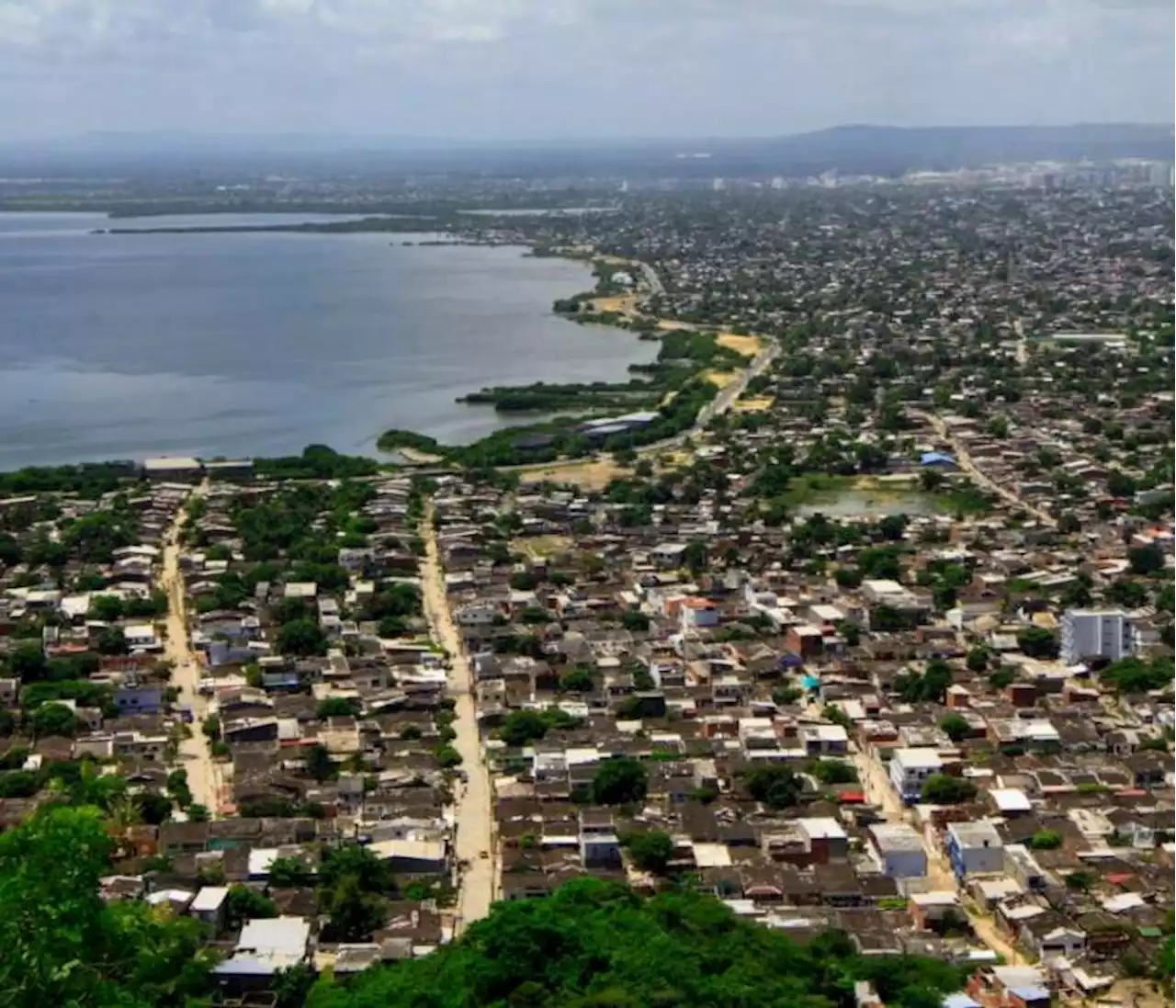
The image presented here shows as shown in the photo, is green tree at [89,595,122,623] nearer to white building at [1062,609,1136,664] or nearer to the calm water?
white building at [1062,609,1136,664]

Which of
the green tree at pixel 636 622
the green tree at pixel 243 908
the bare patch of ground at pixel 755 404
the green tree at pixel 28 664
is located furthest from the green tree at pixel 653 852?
the bare patch of ground at pixel 755 404

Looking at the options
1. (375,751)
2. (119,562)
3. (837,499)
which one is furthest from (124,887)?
(837,499)

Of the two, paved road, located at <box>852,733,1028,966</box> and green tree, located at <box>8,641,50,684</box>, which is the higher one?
green tree, located at <box>8,641,50,684</box>

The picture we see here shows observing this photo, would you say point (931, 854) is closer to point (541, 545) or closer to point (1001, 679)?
point (1001, 679)

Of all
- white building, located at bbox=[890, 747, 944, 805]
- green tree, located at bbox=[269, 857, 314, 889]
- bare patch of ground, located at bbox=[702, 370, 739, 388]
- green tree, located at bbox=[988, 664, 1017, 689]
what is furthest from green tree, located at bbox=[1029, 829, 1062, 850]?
bare patch of ground, located at bbox=[702, 370, 739, 388]

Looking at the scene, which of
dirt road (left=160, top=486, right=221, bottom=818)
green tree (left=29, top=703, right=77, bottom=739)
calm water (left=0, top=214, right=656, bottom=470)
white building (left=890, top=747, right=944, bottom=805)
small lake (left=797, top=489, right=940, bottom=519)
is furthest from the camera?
calm water (left=0, top=214, right=656, bottom=470)

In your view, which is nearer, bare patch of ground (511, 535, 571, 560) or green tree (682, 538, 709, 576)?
green tree (682, 538, 709, 576)

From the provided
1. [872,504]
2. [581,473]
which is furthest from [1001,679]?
[581,473]

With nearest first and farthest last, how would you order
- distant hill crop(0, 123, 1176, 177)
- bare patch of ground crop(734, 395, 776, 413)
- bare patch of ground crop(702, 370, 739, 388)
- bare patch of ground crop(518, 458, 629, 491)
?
bare patch of ground crop(518, 458, 629, 491)
bare patch of ground crop(734, 395, 776, 413)
bare patch of ground crop(702, 370, 739, 388)
distant hill crop(0, 123, 1176, 177)

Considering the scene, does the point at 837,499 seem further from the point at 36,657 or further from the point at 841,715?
the point at 36,657
